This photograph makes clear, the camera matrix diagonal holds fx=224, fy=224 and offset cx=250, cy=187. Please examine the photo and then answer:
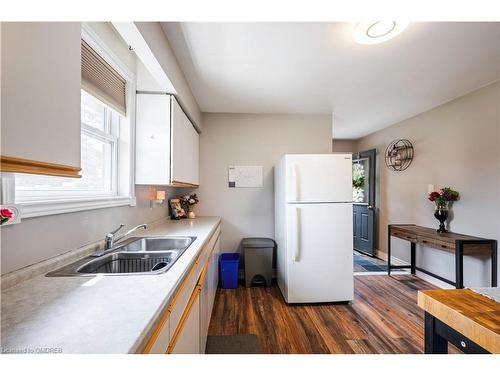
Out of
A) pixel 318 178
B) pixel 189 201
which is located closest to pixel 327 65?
pixel 318 178

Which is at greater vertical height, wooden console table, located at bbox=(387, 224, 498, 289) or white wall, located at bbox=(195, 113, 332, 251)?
white wall, located at bbox=(195, 113, 332, 251)

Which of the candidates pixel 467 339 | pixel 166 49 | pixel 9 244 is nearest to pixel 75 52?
pixel 9 244

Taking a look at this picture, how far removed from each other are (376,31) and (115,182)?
2.24 m

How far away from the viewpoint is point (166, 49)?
1652mm

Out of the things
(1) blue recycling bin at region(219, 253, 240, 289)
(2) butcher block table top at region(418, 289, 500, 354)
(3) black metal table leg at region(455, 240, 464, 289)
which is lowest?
(1) blue recycling bin at region(219, 253, 240, 289)

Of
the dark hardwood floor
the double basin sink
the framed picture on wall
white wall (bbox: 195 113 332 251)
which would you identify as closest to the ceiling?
white wall (bbox: 195 113 332 251)

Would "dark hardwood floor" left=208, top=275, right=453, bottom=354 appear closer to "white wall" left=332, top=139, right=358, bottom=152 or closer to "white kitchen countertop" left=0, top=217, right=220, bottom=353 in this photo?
"white kitchen countertop" left=0, top=217, right=220, bottom=353

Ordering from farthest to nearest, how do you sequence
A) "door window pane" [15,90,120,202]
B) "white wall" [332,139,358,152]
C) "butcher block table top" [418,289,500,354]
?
A: "white wall" [332,139,358,152], "door window pane" [15,90,120,202], "butcher block table top" [418,289,500,354]

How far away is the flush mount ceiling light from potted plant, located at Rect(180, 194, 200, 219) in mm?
2534

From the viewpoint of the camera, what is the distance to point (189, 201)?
10.3 ft

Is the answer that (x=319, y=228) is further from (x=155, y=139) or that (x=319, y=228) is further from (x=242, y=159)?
(x=155, y=139)

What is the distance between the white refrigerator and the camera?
249 cm

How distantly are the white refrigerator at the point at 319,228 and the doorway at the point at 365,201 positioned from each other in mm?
2187

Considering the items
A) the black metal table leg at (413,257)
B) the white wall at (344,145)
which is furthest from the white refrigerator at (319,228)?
the white wall at (344,145)
